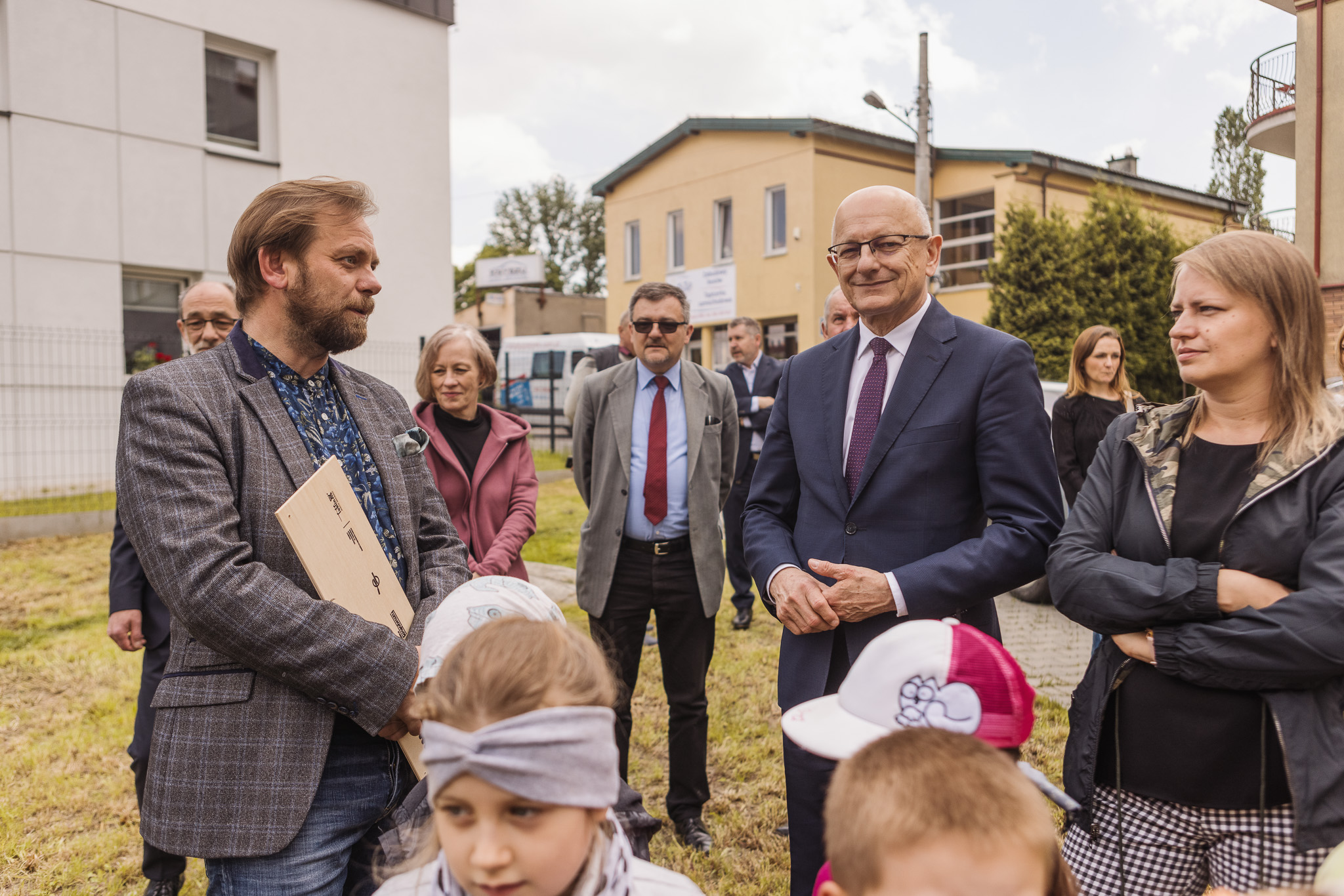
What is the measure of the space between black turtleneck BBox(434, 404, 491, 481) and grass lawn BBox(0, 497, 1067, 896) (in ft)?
5.73

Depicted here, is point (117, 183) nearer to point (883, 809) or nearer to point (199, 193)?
point (199, 193)

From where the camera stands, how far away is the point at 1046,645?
6.45 metres

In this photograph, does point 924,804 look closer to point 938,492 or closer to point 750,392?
point 938,492

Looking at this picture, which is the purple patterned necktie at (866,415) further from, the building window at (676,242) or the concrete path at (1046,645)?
the building window at (676,242)

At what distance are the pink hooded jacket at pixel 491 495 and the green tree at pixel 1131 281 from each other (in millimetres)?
14725

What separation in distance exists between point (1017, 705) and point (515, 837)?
0.87 metres

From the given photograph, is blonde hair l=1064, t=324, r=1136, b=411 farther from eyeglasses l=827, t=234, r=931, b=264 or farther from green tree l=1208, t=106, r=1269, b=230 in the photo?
green tree l=1208, t=106, r=1269, b=230

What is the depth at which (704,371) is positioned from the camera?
442 centimetres

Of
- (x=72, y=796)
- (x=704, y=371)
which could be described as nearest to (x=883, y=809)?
(x=704, y=371)

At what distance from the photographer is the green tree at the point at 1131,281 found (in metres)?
16.4

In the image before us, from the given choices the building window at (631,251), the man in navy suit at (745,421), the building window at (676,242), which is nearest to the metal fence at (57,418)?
the man in navy suit at (745,421)

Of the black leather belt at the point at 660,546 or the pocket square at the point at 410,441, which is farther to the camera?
the black leather belt at the point at 660,546

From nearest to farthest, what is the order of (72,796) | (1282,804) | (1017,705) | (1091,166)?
(1017,705) < (1282,804) < (72,796) < (1091,166)

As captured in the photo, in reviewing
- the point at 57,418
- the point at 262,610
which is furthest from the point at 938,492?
the point at 57,418
